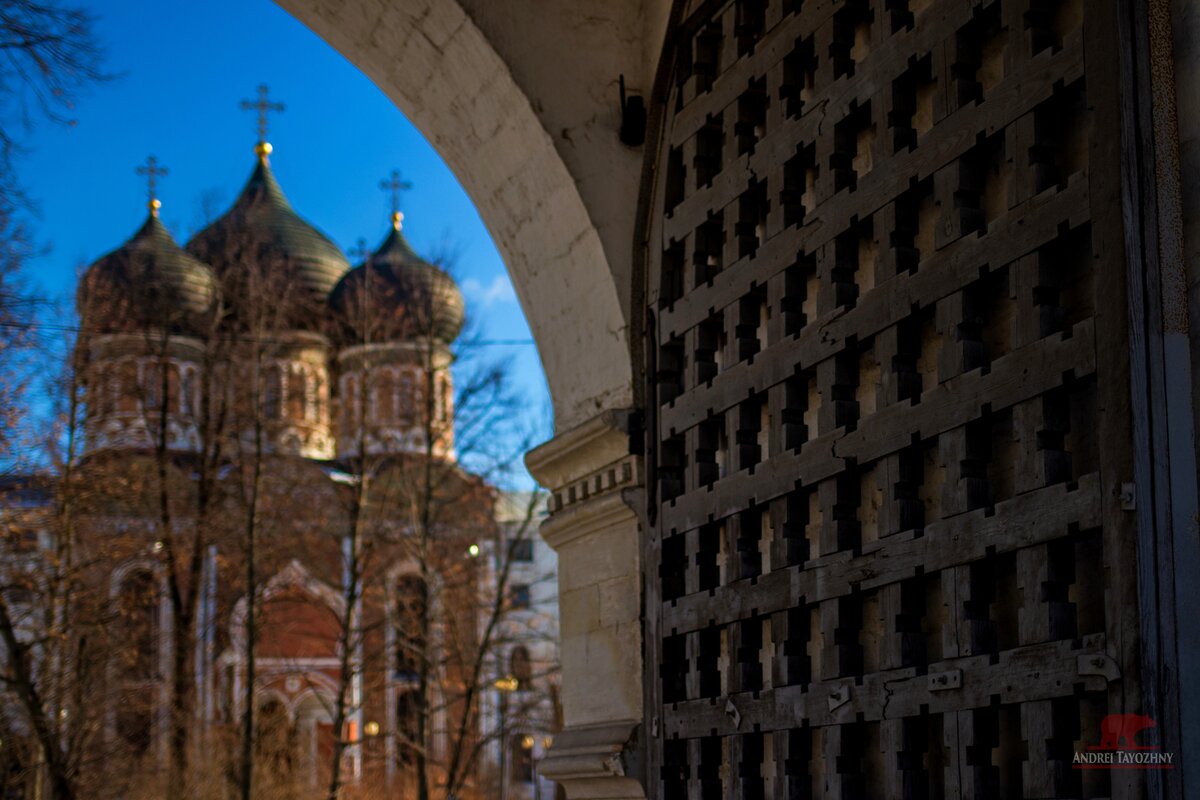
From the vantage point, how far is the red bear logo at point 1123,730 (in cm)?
290

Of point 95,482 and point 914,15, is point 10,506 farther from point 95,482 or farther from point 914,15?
point 914,15

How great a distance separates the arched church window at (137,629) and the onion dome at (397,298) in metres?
5.43

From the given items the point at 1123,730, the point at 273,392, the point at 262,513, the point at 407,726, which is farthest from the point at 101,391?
the point at 1123,730

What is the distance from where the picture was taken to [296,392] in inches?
1161

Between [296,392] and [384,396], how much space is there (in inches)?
87.3

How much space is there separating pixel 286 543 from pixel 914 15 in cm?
2562

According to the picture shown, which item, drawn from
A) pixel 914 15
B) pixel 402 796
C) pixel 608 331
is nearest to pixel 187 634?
pixel 402 796

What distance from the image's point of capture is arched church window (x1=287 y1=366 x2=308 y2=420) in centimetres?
2955

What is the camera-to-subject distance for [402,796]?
1134 inches

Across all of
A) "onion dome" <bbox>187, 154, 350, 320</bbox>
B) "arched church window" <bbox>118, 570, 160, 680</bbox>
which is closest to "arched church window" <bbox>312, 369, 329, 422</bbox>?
"onion dome" <bbox>187, 154, 350, 320</bbox>

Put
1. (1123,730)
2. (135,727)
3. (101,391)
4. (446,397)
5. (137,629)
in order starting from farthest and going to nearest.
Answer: (446,397) → (135,727) → (137,629) → (101,391) → (1123,730)

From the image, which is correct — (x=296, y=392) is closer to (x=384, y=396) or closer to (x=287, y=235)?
(x=384, y=396)

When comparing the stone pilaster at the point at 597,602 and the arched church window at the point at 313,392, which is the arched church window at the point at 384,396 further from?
the stone pilaster at the point at 597,602

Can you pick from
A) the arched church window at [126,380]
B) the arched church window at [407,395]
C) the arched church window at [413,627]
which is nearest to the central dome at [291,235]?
the arched church window at [407,395]
